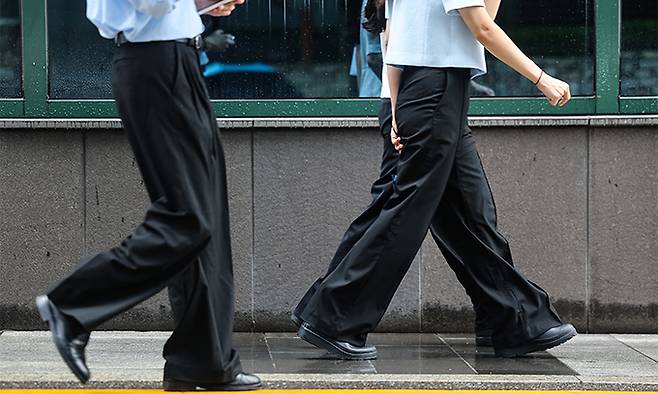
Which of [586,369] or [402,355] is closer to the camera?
[586,369]

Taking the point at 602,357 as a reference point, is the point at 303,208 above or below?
above

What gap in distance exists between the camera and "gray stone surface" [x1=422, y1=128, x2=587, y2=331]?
6.76m

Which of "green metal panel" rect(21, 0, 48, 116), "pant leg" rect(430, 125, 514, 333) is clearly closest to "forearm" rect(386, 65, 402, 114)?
"pant leg" rect(430, 125, 514, 333)

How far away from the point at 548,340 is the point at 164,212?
6.95ft

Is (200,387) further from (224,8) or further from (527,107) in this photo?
(527,107)

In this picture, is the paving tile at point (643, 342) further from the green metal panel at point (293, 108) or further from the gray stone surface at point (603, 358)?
the green metal panel at point (293, 108)

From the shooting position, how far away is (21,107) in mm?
6785

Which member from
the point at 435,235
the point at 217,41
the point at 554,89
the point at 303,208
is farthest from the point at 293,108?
the point at 217,41

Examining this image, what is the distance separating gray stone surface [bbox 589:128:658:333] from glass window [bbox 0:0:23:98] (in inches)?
118

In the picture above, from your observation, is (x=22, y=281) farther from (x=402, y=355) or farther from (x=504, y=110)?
(x=504, y=110)

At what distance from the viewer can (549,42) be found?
6.86 m

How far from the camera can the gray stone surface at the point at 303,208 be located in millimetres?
6777

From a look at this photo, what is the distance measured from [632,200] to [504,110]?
802mm

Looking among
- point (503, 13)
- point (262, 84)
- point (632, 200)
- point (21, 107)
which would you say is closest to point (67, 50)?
point (21, 107)
